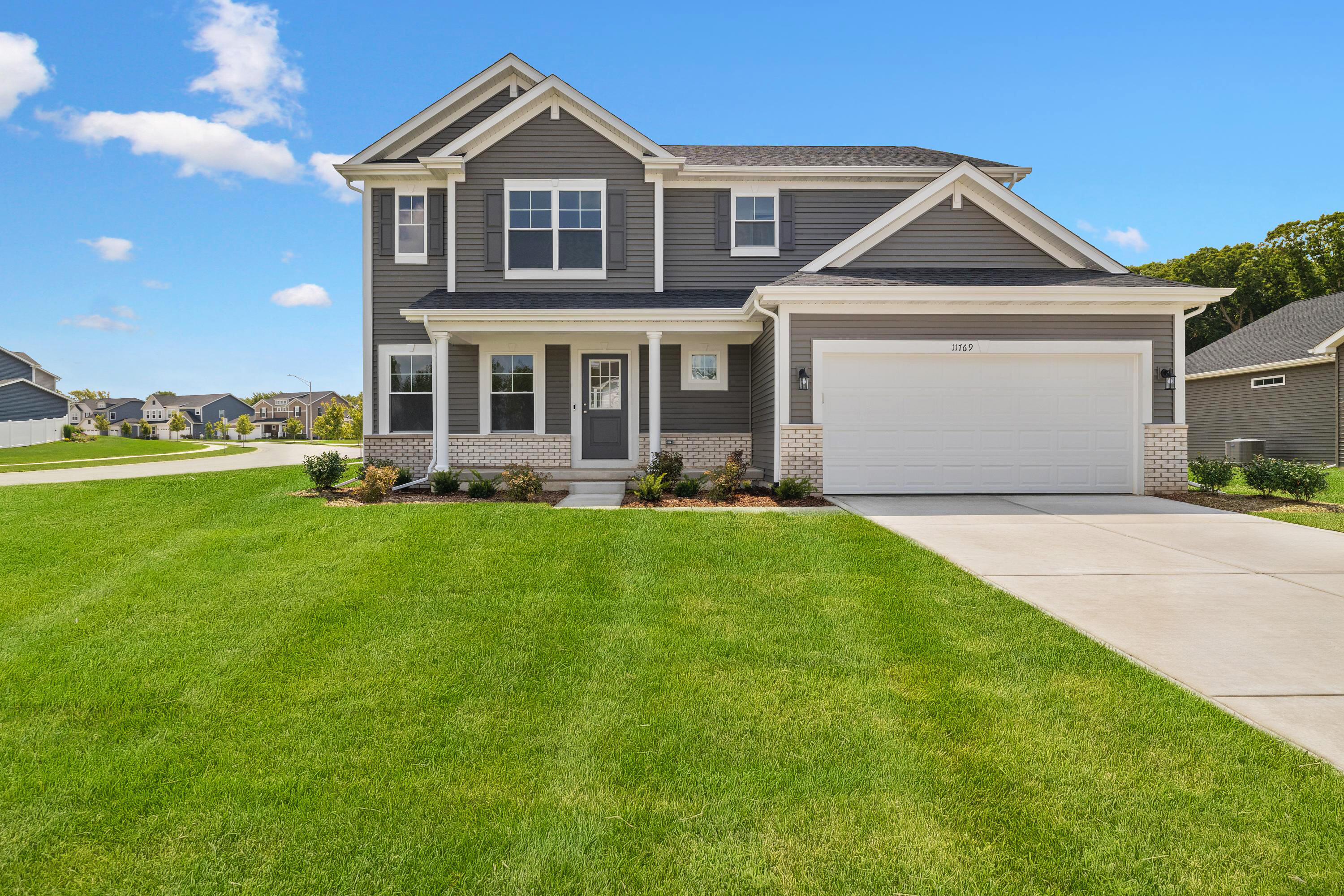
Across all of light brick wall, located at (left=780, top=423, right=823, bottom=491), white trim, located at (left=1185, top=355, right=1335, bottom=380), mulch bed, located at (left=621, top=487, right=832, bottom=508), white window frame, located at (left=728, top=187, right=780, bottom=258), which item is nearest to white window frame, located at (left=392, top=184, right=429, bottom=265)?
white window frame, located at (left=728, top=187, right=780, bottom=258)

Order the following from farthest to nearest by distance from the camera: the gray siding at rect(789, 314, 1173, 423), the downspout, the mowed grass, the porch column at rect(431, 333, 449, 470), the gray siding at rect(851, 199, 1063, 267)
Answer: the gray siding at rect(851, 199, 1063, 267) < the porch column at rect(431, 333, 449, 470) < the gray siding at rect(789, 314, 1173, 423) < the downspout < the mowed grass

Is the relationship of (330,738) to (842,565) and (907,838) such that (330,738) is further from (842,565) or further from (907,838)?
(842,565)

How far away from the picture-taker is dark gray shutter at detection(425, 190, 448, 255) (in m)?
13.7

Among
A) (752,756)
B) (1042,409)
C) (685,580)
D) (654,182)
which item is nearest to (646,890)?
(752,756)

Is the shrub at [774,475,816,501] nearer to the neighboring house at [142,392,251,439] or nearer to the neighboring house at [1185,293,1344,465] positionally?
the neighboring house at [1185,293,1344,465]

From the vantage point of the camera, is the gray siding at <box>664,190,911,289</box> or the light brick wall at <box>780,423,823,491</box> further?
the gray siding at <box>664,190,911,289</box>

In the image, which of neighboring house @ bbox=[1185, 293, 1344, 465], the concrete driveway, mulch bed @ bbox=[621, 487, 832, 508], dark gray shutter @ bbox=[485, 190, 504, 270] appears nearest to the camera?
the concrete driveway

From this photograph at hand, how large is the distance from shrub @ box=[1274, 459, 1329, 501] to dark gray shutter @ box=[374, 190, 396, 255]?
16116mm

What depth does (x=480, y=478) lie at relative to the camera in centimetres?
1083

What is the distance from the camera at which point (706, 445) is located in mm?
13688

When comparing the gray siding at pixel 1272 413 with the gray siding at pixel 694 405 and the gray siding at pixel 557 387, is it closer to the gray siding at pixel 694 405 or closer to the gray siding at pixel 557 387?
the gray siding at pixel 694 405

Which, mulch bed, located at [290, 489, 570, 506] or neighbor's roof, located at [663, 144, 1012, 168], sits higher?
neighbor's roof, located at [663, 144, 1012, 168]

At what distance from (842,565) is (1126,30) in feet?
42.5

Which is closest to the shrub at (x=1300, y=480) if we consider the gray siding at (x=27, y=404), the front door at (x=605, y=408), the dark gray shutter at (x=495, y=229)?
the front door at (x=605, y=408)
